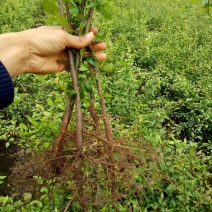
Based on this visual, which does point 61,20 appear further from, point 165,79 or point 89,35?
point 165,79

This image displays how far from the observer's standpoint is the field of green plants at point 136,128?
5.66 feet

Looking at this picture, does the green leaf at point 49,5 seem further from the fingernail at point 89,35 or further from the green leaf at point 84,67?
the green leaf at point 84,67

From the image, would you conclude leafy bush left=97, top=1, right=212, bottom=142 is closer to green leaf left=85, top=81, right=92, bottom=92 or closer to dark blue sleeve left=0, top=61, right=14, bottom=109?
green leaf left=85, top=81, right=92, bottom=92

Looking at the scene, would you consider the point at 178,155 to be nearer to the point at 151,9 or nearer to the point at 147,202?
the point at 147,202

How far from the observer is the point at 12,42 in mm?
1733

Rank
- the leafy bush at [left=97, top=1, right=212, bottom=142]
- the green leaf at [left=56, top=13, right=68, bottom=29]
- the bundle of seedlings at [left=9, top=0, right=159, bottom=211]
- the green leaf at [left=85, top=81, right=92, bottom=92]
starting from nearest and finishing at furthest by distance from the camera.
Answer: the green leaf at [left=56, top=13, right=68, bottom=29], the bundle of seedlings at [left=9, top=0, right=159, bottom=211], the green leaf at [left=85, top=81, right=92, bottom=92], the leafy bush at [left=97, top=1, right=212, bottom=142]

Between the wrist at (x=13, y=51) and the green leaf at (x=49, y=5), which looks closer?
the green leaf at (x=49, y=5)

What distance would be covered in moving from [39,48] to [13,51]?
0.16m

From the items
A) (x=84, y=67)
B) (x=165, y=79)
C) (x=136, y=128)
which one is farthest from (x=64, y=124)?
(x=165, y=79)

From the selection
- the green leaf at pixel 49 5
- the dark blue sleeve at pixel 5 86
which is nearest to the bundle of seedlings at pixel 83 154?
the green leaf at pixel 49 5

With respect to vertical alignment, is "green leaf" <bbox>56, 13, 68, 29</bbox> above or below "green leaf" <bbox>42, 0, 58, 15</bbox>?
below

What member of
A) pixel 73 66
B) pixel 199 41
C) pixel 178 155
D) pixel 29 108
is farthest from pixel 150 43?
pixel 73 66

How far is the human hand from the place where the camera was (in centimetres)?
167

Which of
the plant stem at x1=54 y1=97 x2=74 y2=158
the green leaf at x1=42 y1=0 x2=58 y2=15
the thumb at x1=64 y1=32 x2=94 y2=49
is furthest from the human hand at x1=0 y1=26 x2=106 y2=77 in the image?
the plant stem at x1=54 y1=97 x2=74 y2=158
